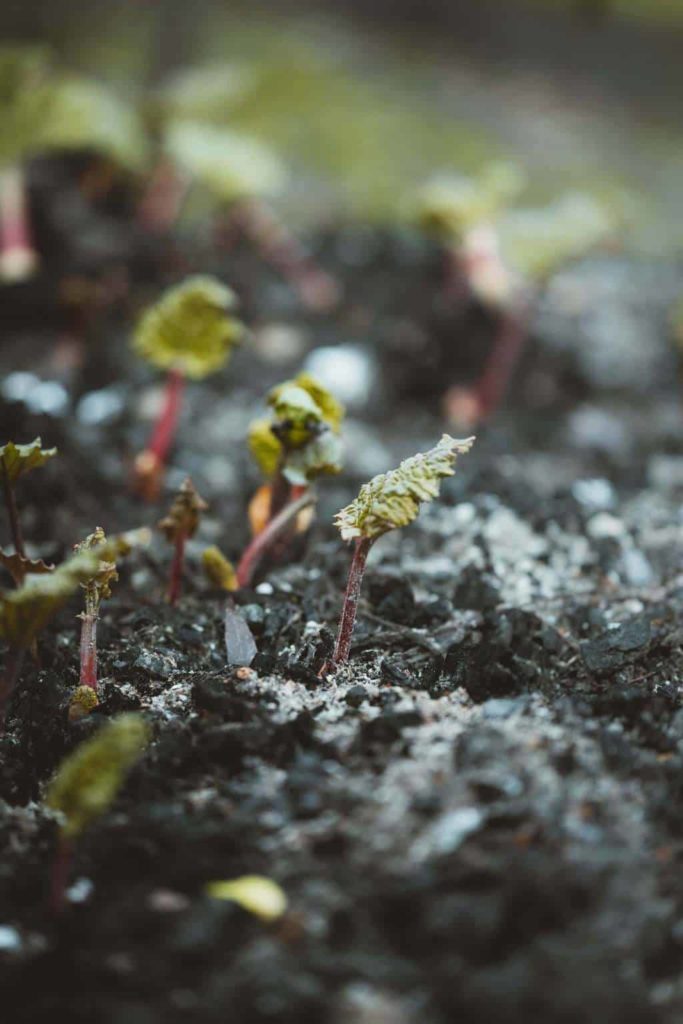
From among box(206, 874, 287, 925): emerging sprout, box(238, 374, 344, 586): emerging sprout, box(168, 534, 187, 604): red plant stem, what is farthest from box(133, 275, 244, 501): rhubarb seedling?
box(206, 874, 287, 925): emerging sprout

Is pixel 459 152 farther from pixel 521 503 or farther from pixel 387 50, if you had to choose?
pixel 521 503

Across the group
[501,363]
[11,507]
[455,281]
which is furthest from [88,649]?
[455,281]

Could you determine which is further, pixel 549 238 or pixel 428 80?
pixel 428 80

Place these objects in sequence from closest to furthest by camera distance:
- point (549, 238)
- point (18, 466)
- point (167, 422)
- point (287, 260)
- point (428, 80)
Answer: point (18, 466) < point (167, 422) < point (549, 238) < point (287, 260) < point (428, 80)

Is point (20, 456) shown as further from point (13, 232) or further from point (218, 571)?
point (13, 232)

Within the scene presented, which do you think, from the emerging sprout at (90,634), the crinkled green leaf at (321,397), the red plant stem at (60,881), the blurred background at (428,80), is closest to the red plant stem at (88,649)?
the emerging sprout at (90,634)

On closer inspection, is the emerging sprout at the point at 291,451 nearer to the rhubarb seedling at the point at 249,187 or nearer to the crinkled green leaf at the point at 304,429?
the crinkled green leaf at the point at 304,429

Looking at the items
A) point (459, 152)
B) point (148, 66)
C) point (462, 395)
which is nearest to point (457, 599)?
point (462, 395)

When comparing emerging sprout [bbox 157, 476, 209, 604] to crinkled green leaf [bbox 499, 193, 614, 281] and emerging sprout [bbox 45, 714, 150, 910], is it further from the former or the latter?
crinkled green leaf [bbox 499, 193, 614, 281]
